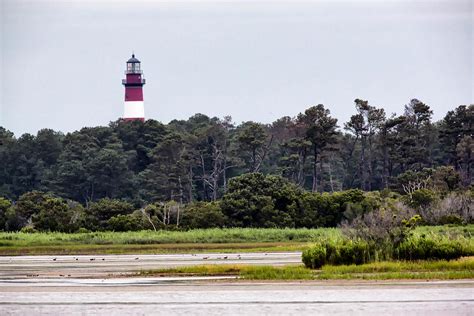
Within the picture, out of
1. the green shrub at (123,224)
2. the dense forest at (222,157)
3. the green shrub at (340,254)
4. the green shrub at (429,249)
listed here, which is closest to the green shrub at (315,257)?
the green shrub at (340,254)

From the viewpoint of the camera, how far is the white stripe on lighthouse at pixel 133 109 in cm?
11938

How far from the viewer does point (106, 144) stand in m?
106

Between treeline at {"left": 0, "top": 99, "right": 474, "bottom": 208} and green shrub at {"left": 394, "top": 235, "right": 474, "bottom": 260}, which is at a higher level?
treeline at {"left": 0, "top": 99, "right": 474, "bottom": 208}

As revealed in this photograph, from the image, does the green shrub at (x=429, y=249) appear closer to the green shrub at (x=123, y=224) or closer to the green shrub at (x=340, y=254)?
the green shrub at (x=340, y=254)

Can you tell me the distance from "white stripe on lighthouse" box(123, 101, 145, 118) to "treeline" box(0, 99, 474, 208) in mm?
6584

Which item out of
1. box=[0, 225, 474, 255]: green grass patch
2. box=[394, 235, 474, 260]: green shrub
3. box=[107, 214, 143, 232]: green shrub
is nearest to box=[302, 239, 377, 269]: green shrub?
box=[394, 235, 474, 260]: green shrub

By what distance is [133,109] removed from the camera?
393 ft

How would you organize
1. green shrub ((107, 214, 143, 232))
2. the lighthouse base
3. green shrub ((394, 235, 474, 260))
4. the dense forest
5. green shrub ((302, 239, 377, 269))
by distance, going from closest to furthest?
green shrub ((394, 235, 474, 260)) < green shrub ((302, 239, 377, 269)) < green shrub ((107, 214, 143, 232)) < the dense forest < the lighthouse base

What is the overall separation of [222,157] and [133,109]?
19.6 metres

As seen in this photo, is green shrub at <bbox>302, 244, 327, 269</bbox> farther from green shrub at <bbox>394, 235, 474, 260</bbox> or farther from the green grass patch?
the green grass patch

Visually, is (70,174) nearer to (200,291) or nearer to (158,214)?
(158,214)

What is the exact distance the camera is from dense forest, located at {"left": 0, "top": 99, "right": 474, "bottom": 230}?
319 feet

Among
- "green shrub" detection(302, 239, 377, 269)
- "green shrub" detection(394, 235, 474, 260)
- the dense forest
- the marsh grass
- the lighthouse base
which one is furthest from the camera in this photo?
the lighthouse base

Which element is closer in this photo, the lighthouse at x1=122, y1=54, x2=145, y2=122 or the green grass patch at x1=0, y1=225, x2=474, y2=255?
the green grass patch at x1=0, y1=225, x2=474, y2=255
